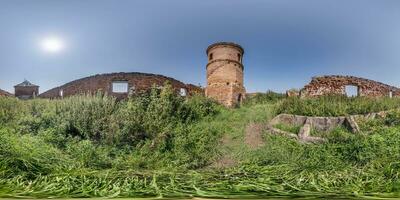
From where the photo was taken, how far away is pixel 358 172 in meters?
3.27

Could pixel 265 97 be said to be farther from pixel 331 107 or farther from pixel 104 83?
pixel 331 107

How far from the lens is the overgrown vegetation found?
2.51 meters

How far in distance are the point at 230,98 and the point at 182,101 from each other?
8073 mm

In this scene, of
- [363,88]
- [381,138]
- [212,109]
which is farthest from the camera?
[363,88]

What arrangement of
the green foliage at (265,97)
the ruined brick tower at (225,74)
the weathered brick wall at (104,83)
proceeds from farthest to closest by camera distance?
the weathered brick wall at (104,83)
the ruined brick tower at (225,74)
the green foliage at (265,97)

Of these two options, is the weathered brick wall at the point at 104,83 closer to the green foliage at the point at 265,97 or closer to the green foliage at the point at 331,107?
the green foliage at the point at 265,97

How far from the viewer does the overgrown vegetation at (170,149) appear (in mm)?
2506

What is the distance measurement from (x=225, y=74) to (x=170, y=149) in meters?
12.0

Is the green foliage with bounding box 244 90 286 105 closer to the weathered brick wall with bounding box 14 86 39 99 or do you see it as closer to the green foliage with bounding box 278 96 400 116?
the green foliage with bounding box 278 96 400 116

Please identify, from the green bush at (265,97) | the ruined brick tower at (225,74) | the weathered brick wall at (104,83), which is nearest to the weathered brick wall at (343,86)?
the green bush at (265,97)

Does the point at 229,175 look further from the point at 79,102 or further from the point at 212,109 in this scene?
the point at 212,109

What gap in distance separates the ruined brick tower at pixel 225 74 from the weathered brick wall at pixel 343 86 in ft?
10.8

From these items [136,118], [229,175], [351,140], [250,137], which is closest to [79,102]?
[136,118]

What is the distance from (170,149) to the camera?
333 inches
